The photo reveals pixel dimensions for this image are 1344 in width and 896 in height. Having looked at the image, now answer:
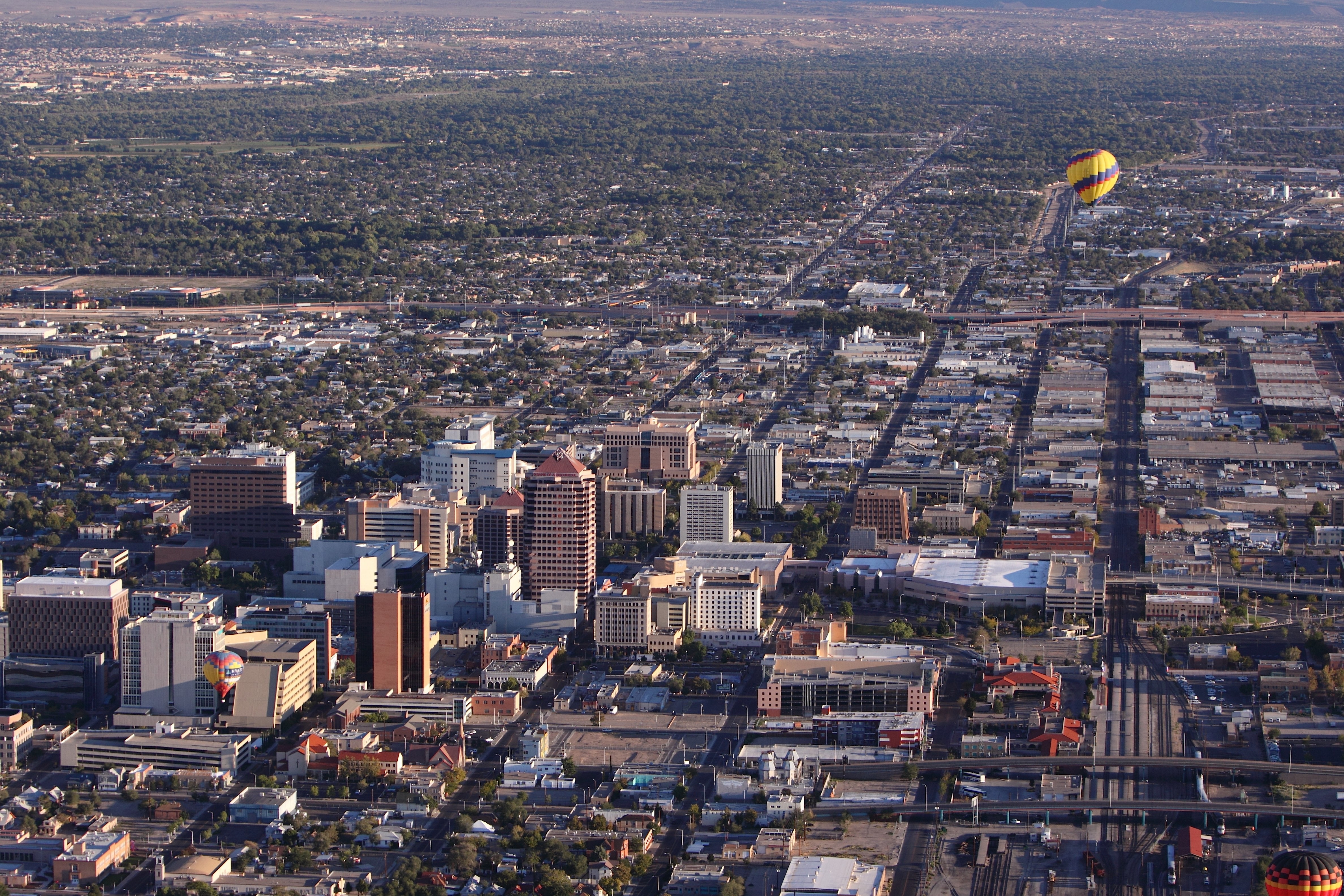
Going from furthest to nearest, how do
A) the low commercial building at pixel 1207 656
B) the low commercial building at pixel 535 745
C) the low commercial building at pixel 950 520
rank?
the low commercial building at pixel 950 520 < the low commercial building at pixel 1207 656 < the low commercial building at pixel 535 745

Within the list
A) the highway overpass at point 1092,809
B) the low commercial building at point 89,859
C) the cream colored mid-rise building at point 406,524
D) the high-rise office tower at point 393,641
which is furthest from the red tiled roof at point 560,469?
the low commercial building at point 89,859

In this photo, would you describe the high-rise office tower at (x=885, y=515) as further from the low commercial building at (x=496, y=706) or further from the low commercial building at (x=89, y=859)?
the low commercial building at (x=89, y=859)

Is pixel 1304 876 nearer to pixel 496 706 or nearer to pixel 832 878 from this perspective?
pixel 832 878

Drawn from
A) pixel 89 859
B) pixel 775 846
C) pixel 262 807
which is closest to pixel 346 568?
pixel 262 807

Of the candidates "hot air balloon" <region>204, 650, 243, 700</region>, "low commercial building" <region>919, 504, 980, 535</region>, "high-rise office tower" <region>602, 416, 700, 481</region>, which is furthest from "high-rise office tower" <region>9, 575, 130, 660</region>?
"low commercial building" <region>919, 504, 980, 535</region>

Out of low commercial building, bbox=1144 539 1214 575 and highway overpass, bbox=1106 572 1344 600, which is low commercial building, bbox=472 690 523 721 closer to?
highway overpass, bbox=1106 572 1344 600

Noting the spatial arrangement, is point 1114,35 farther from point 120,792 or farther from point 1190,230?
point 120,792

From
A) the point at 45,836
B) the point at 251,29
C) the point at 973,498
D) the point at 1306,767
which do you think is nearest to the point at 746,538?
the point at 973,498
